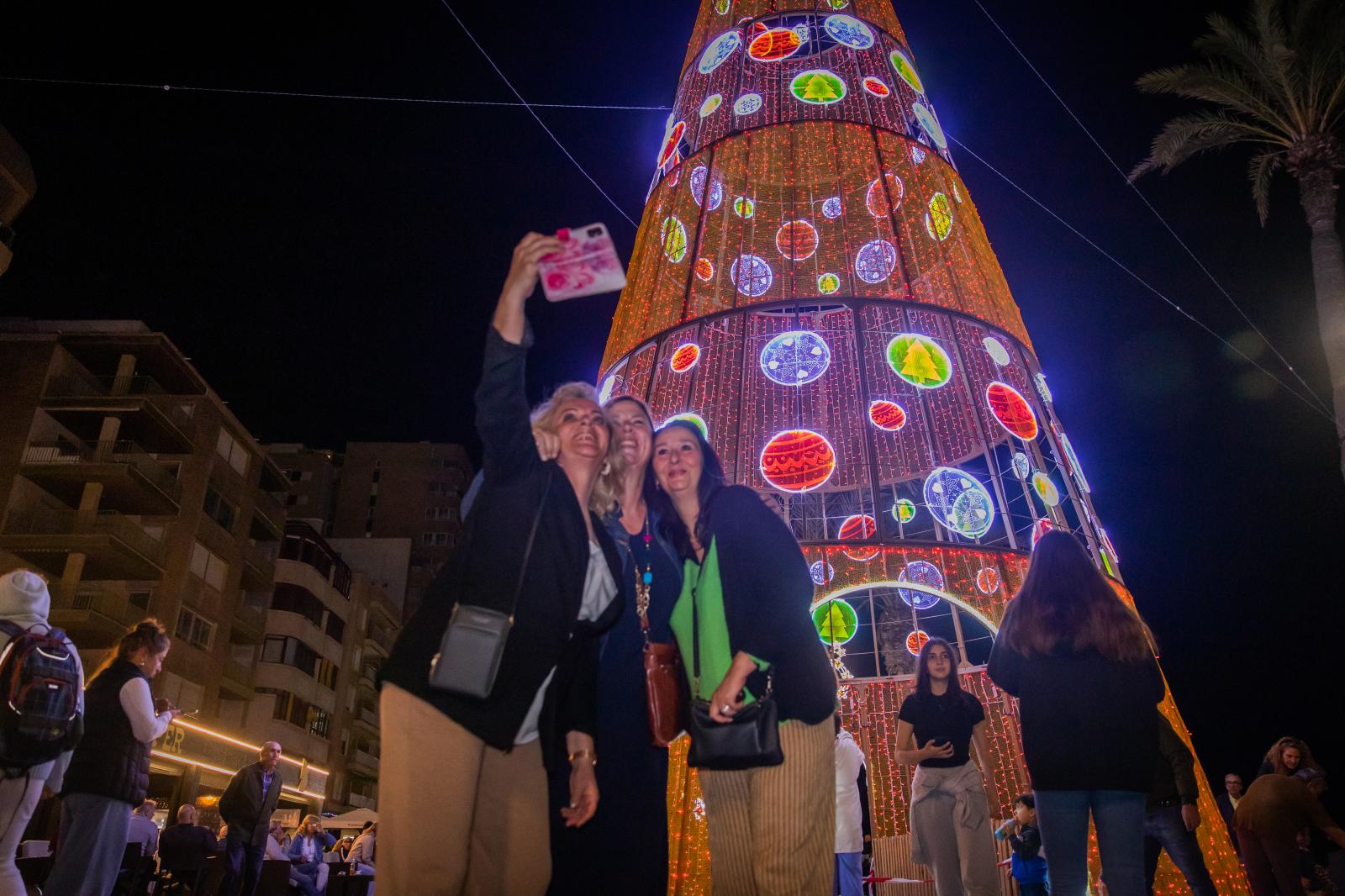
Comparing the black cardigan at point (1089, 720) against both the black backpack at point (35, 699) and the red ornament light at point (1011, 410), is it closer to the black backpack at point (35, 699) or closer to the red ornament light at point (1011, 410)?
the black backpack at point (35, 699)

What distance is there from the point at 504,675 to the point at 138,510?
3101 centimetres

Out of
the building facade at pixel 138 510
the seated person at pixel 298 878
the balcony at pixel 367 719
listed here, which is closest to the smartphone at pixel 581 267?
the seated person at pixel 298 878

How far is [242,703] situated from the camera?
106ft

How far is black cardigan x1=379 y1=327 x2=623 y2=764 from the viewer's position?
2.11m

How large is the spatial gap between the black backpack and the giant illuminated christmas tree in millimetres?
4119

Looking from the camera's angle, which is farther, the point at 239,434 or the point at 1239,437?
the point at 239,434

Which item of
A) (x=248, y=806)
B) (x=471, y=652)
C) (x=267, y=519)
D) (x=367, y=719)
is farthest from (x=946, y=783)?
(x=367, y=719)

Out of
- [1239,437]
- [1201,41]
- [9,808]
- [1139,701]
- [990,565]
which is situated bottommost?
[9,808]

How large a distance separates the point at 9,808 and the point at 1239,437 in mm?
19830

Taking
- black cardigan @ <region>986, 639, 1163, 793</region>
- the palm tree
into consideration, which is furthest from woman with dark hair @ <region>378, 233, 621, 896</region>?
the palm tree

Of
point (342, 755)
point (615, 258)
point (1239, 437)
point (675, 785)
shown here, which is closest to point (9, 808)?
point (615, 258)

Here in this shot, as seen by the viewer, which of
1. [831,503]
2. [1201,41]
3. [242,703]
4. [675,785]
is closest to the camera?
[675,785]

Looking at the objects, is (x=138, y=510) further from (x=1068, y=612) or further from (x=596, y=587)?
(x=1068, y=612)

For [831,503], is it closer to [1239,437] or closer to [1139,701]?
[1239,437]
